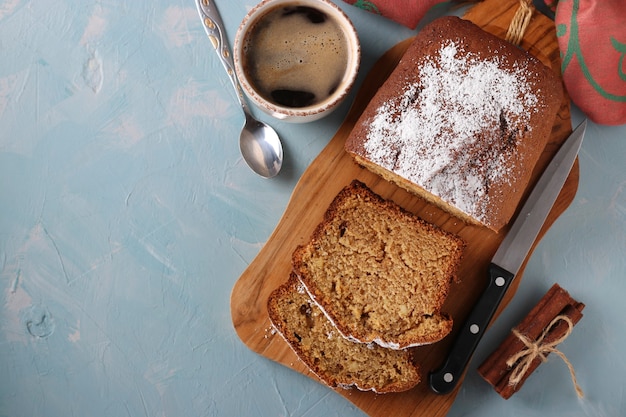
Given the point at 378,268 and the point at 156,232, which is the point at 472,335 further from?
the point at 156,232

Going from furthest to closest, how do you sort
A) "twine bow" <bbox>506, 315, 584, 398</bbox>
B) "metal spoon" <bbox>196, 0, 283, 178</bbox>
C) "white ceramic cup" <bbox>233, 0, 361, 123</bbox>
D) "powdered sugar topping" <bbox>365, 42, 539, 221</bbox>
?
"metal spoon" <bbox>196, 0, 283, 178</bbox>
"twine bow" <bbox>506, 315, 584, 398</bbox>
"white ceramic cup" <bbox>233, 0, 361, 123</bbox>
"powdered sugar topping" <bbox>365, 42, 539, 221</bbox>

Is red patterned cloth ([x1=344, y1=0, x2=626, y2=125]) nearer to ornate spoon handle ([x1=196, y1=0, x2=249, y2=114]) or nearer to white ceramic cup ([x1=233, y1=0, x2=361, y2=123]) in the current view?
white ceramic cup ([x1=233, y1=0, x2=361, y2=123])

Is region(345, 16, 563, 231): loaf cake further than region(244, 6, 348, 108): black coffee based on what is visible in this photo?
No

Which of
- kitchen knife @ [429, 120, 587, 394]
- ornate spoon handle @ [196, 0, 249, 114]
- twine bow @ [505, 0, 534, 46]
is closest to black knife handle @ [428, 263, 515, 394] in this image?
kitchen knife @ [429, 120, 587, 394]

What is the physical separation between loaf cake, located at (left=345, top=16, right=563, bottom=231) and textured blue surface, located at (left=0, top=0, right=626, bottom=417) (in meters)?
0.40

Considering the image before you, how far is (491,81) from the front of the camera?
77.2 inches

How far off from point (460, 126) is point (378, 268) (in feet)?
2.13

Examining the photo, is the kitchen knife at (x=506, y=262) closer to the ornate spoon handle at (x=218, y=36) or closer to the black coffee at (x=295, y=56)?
the black coffee at (x=295, y=56)

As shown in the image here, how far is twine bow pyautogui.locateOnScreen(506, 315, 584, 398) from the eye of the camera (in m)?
2.16

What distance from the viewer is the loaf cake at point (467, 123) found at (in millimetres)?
1954

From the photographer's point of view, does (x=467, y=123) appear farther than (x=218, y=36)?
No

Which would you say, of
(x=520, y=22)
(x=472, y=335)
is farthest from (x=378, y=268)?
(x=520, y=22)

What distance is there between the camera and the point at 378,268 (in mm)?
2123

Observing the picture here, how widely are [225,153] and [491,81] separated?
1.18 metres
